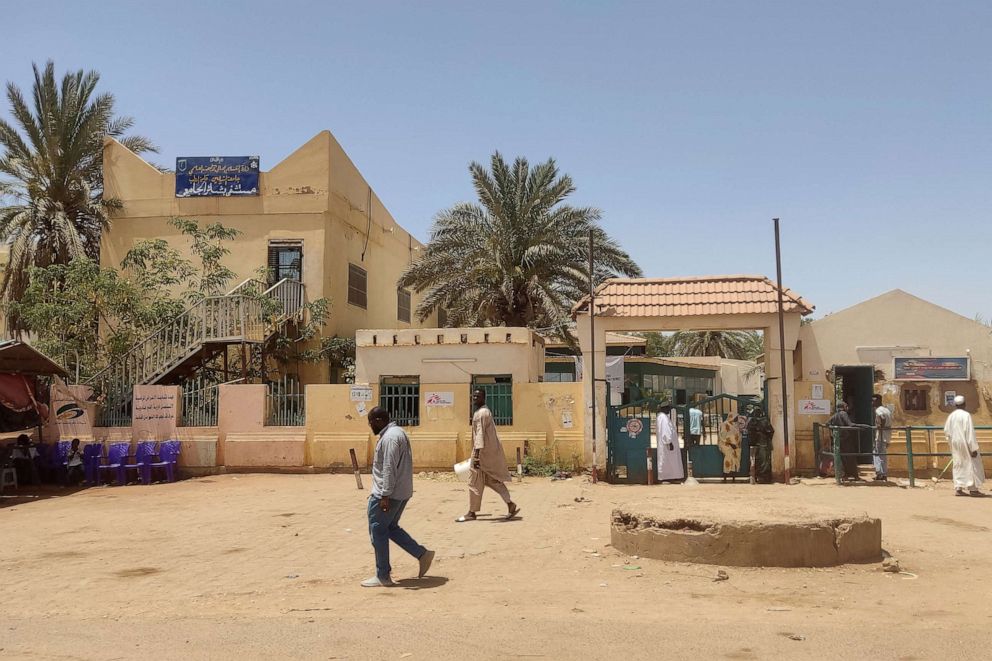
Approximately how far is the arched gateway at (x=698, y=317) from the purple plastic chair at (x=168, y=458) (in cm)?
824

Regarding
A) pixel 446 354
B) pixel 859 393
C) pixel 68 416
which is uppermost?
pixel 446 354

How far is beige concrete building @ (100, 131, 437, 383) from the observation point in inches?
882

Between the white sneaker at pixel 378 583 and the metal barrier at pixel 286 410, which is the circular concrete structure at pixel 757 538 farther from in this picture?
the metal barrier at pixel 286 410

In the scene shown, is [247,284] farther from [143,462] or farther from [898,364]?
[898,364]

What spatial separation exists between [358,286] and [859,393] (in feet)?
48.6

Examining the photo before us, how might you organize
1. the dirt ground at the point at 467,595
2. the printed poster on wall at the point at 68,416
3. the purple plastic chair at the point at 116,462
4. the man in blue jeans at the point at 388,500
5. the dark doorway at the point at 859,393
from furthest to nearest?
1. the printed poster on wall at the point at 68,416
2. the purple plastic chair at the point at 116,462
3. the dark doorway at the point at 859,393
4. the man in blue jeans at the point at 388,500
5. the dirt ground at the point at 467,595

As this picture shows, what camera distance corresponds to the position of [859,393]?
1603 cm

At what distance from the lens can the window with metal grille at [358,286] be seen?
24234 mm

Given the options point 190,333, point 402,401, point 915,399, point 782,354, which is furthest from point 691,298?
point 190,333

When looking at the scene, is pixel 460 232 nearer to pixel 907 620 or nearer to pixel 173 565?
pixel 173 565

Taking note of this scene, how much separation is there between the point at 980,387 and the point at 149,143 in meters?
24.1

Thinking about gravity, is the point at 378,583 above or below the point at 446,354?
below

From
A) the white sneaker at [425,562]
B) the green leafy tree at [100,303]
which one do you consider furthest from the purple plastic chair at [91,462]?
the white sneaker at [425,562]

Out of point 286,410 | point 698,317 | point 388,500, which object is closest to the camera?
point 388,500
